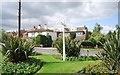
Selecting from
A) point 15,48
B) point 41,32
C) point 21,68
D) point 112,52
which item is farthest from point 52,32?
point 112,52

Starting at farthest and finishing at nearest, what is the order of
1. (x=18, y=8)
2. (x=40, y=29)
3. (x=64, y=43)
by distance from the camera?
(x=40, y=29), (x=18, y=8), (x=64, y=43)

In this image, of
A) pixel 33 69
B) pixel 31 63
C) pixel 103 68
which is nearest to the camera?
pixel 103 68

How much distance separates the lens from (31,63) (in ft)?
40.6

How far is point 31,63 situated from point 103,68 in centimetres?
383

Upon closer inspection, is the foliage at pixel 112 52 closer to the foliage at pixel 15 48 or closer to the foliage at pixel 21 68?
the foliage at pixel 21 68

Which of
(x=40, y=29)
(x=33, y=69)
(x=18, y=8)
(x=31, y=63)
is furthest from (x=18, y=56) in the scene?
(x=40, y=29)

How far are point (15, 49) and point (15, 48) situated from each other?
3.2 inches

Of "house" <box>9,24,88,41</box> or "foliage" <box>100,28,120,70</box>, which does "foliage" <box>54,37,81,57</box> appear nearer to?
"foliage" <box>100,28,120,70</box>

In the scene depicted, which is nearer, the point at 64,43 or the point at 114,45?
the point at 114,45

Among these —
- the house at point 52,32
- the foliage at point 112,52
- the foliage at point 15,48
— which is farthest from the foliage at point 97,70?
the house at point 52,32

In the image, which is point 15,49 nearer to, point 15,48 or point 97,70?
point 15,48

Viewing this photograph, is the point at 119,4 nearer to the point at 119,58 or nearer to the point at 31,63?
the point at 119,58

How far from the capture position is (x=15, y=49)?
12969 millimetres

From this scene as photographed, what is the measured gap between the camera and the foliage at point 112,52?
10.5 m
